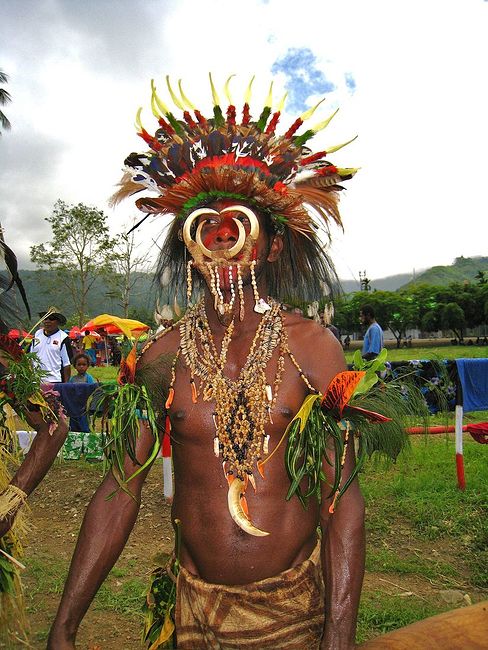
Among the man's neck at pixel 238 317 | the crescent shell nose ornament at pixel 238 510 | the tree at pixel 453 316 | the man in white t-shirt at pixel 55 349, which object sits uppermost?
the man's neck at pixel 238 317

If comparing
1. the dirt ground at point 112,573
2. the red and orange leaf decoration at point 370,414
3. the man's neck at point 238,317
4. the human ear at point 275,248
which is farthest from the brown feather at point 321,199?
the dirt ground at point 112,573

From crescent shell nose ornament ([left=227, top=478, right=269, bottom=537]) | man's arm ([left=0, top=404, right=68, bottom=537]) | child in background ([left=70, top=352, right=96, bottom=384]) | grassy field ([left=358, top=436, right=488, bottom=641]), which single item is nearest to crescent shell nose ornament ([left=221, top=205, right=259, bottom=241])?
crescent shell nose ornament ([left=227, top=478, right=269, bottom=537])

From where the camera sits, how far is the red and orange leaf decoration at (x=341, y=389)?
1682mm

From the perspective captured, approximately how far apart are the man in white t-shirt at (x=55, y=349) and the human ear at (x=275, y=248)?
542 centimetres

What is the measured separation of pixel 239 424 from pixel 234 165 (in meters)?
0.97

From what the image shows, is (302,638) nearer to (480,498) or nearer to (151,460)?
(151,460)

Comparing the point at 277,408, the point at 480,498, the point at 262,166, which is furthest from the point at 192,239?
the point at 480,498

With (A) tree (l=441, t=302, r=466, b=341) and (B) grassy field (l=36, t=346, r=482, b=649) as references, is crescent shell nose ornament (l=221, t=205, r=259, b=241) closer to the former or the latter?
(B) grassy field (l=36, t=346, r=482, b=649)

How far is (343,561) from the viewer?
1694 millimetres

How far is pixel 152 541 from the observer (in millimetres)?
4961

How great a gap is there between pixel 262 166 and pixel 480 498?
466cm

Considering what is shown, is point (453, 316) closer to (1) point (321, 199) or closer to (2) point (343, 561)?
(1) point (321, 199)

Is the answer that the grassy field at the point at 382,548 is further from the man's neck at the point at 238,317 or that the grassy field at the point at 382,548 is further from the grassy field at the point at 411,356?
the grassy field at the point at 411,356

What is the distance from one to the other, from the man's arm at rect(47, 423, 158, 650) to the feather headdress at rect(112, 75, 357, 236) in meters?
0.95
